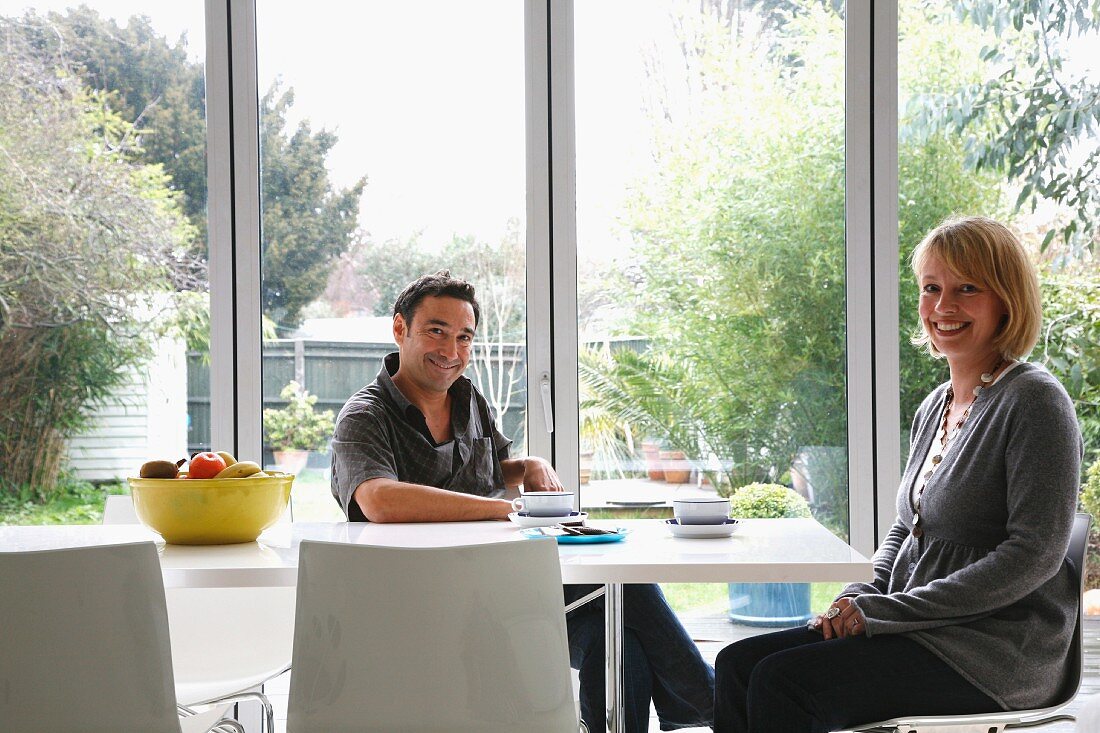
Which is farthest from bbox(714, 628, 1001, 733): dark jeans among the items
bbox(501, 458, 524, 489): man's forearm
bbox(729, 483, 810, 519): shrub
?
bbox(729, 483, 810, 519): shrub

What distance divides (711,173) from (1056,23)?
1197 millimetres

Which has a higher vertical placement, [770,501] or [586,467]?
[586,467]

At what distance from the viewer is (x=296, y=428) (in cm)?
358

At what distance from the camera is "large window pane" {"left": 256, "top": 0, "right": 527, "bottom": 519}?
11.7 ft

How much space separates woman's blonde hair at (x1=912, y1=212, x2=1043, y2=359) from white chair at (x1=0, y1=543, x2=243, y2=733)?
5.19ft

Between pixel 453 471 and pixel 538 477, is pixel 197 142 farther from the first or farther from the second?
pixel 538 477

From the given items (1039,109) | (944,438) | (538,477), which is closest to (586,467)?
(538,477)

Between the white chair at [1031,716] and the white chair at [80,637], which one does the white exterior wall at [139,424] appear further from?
the white chair at [1031,716]

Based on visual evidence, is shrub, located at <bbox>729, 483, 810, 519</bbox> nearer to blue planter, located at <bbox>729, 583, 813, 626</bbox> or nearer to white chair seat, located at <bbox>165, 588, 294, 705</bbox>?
blue planter, located at <bbox>729, 583, 813, 626</bbox>

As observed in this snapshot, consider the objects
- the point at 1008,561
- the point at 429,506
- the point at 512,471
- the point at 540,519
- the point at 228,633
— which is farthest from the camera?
the point at 512,471

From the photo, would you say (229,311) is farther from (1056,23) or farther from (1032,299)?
(1056,23)

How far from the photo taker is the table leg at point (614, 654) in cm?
204

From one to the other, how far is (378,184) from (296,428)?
33.6 inches

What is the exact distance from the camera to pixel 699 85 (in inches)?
139
